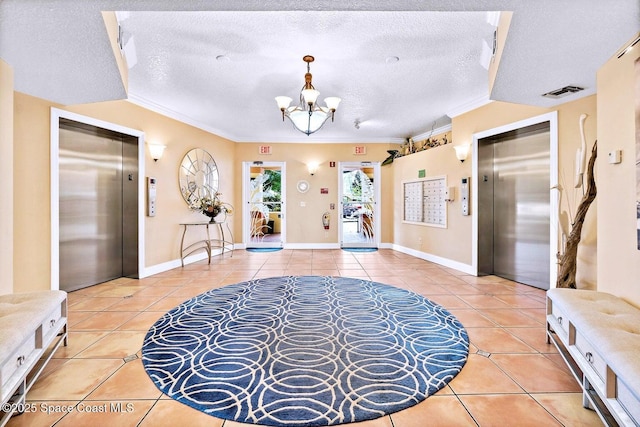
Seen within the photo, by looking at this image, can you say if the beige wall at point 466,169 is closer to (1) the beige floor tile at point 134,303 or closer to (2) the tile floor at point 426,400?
(2) the tile floor at point 426,400

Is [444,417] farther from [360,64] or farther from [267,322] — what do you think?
[360,64]

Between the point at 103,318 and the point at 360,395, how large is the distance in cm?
271

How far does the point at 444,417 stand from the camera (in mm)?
1583

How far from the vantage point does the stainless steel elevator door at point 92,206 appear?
3773 mm

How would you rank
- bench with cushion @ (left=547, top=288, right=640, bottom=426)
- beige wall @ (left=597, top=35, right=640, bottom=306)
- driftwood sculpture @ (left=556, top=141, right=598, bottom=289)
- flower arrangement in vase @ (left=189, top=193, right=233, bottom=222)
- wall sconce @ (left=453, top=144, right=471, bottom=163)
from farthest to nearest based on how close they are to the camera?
flower arrangement in vase @ (left=189, top=193, right=233, bottom=222)
wall sconce @ (left=453, top=144, right=471, bottom=163)
driftwood sculpture @ (left=556, top=141, right=598, bottom=289)
beige wall @ (left=597, top=35, right=640, bottom=306)
bench with cushion @ (left=547, top=288, right=640, bottom=426)

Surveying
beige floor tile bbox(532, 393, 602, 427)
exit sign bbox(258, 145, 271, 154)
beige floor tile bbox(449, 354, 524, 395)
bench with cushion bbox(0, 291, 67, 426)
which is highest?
exit sign bbox(258, 145, 271, 154)

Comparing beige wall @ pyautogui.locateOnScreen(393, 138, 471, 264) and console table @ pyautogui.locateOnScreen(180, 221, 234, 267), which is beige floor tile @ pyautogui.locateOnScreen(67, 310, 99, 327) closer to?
console table @ pyautogui.locateOnScreen(180, 221, 234, 267)

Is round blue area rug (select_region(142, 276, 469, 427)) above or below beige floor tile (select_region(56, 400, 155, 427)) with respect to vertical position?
above

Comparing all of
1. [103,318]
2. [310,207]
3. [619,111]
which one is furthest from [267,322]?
[310,207]

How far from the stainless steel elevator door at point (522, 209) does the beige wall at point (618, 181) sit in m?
1.58

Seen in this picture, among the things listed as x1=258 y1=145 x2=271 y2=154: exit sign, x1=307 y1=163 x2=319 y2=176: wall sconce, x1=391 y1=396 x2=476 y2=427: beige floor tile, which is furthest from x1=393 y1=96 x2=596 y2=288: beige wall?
x1=258 y1=145 x2=271 y2=154: exit sign

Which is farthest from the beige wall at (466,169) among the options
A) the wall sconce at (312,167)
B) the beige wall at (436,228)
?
the wall sconce at (312,167)

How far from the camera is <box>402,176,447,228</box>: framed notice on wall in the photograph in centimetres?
552

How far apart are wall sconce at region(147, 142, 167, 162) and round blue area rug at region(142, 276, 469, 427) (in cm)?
263
